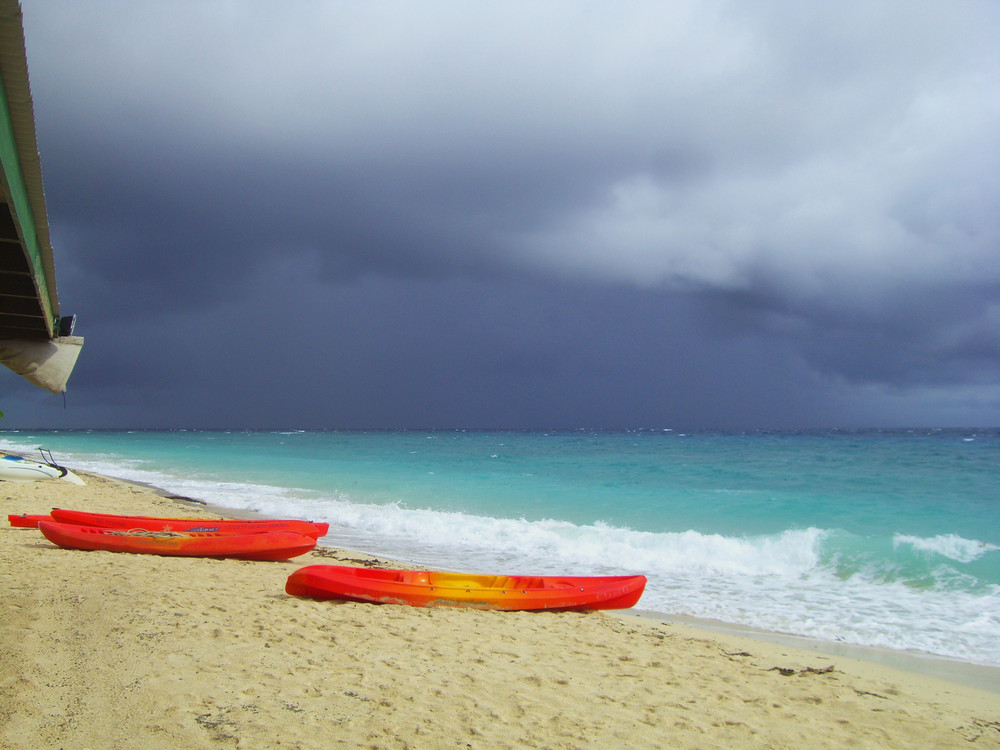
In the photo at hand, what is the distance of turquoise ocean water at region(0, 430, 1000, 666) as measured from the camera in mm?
8508

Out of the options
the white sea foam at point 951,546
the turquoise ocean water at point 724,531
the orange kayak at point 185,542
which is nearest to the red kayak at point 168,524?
the orange kayak at point 185,542

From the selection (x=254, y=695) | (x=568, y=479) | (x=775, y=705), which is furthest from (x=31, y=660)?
(x=568, y=479)

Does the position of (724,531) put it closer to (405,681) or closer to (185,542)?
(185,542)

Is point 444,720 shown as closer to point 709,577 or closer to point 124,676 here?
point 124,676

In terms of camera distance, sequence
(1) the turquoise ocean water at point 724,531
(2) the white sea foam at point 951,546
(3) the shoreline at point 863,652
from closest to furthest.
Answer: (3) the shoreline at point 863,652
(1) the turquoise ocean water at point 724,531
(2) the white sea foam at point 951,546

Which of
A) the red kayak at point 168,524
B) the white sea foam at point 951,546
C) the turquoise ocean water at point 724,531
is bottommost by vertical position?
the turquoise ocean water at point 724,531

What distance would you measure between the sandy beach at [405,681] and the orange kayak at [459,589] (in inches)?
6.1

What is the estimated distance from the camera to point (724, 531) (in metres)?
14.5

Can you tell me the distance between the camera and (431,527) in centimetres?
1473

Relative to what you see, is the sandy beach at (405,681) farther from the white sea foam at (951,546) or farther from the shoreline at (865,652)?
the white sea foam at (951,546)

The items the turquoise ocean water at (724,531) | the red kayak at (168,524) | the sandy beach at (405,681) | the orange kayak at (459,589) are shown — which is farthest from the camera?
the red kayak at (168,524)

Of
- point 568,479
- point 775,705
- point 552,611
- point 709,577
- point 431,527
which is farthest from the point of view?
point 568,479

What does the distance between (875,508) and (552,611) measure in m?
14.2

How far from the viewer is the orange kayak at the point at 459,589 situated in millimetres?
7145
